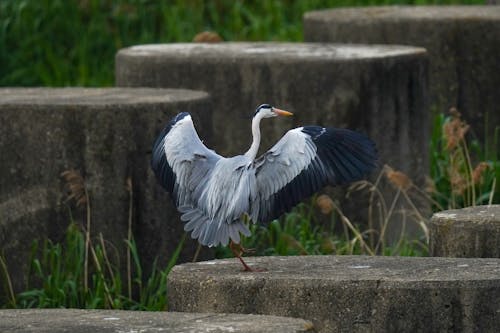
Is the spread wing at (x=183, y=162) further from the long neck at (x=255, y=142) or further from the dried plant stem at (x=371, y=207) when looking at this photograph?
the dried plant stem at (x=371, y=207)

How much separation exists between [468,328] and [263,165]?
3.19 feet

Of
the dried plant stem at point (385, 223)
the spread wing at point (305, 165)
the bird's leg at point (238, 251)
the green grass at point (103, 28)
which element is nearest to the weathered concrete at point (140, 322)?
the bird's leg at point (238, 251)

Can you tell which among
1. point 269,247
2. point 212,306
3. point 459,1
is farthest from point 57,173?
point 459,1

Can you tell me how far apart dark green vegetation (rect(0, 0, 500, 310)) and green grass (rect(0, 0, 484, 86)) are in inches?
0.4

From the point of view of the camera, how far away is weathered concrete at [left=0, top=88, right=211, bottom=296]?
24.8ft

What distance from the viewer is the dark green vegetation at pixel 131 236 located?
764 cm

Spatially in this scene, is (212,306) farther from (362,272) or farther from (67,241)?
(67,241)

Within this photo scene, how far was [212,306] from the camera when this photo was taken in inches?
231

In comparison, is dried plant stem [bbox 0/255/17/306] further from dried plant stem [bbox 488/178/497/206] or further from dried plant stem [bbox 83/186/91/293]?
dried plant stem [bbox 488/178/497/206]

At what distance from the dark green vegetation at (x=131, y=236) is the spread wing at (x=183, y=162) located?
128cm

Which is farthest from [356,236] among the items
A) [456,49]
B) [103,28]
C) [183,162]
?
[103,28]

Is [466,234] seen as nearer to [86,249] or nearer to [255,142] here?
[255,142]

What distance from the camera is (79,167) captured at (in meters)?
7.58

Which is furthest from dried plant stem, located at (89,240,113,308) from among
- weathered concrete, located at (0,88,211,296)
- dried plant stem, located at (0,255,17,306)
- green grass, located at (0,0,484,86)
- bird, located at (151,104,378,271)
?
green grass, located at (0,0,484,86)
